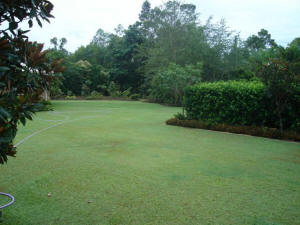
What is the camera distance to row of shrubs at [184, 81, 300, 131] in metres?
7.86

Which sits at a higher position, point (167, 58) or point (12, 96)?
point (167, 58)

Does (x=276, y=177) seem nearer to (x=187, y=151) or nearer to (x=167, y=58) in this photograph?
(x=187, y=151)

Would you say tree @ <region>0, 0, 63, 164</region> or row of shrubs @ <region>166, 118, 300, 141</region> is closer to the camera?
tree @ <region>0, 0, 63, 164</region>

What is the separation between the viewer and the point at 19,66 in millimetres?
2129

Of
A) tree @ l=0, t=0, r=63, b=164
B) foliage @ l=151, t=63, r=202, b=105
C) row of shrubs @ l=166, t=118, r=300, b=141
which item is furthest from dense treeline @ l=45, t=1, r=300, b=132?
tree @ l=0, t=0, r=63, b=164

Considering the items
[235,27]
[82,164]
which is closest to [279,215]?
[82,164]

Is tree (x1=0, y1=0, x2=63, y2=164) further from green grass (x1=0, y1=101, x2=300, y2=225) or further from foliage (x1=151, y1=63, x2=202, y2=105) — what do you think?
foliage (x1=151, y1=63, x2=202, y2=105)

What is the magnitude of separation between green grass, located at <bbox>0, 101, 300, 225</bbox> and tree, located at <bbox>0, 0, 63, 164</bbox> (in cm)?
141

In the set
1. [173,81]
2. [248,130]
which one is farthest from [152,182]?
[173,81]

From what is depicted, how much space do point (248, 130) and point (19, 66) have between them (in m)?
7.52

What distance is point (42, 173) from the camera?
4.35m

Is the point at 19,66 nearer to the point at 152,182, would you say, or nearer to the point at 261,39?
the point at 152,182

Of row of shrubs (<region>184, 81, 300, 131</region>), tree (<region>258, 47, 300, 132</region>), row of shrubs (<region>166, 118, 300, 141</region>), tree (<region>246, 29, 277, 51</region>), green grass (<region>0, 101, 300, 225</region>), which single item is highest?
tree (<region>246, 29, 277, 51</region>)

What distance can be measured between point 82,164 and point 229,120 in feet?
19.4
